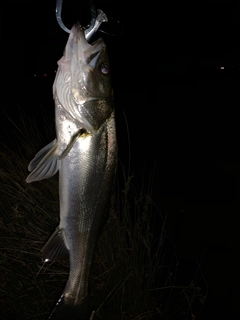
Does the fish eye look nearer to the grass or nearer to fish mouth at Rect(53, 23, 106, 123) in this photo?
fish mouth at Rect(53, 23, 106, 123)

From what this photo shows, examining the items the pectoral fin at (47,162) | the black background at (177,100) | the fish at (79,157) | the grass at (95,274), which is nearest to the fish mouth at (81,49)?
the fish at (79,157)

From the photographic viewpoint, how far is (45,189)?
3.82 meters

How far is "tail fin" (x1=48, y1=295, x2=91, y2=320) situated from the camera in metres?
1.72

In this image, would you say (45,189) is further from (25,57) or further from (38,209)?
(25,57)

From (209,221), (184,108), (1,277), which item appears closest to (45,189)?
(1,277)

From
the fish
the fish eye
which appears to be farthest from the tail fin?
the fish eye

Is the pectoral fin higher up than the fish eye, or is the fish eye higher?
the fish eye

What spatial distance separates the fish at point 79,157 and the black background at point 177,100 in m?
0.97

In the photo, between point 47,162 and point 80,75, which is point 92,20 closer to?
point 80,75

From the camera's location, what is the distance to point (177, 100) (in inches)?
661

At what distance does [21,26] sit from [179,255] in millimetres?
25644

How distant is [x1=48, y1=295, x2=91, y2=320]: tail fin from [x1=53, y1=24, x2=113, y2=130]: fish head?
79 centimetres

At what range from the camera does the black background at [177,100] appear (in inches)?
219

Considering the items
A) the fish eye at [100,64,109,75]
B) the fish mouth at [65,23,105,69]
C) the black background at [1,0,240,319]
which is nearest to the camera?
the fish mouth at [65,23,105,69]
